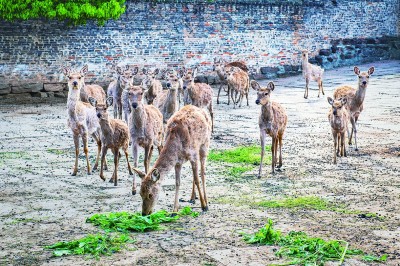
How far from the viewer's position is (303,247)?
7504 millimetres

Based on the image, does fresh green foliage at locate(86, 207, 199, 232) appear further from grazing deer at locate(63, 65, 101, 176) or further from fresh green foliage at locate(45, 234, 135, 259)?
grazing deer at locate(63, 65, 101, 176)

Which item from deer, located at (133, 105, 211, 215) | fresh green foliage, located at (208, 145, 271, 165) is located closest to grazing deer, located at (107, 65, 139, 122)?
fresh green foliage, located at (208, 145, 271, 165)

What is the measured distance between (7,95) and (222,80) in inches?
258

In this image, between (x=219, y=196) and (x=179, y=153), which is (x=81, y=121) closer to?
(x=219, y=196)

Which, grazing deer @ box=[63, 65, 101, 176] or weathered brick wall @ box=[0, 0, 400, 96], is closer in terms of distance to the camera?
grazing deer @ box=[63, 65, 101, 176]

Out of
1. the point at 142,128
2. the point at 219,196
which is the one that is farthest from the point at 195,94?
the point at 219,196

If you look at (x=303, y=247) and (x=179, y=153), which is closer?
(x=303, y=247)

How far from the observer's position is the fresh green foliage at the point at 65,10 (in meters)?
21.5

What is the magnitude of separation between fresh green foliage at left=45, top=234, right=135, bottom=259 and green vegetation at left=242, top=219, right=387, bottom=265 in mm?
1363

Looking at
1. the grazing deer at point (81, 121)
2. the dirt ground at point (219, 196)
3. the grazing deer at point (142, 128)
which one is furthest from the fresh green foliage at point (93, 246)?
the grazing deer at point (81, 121)

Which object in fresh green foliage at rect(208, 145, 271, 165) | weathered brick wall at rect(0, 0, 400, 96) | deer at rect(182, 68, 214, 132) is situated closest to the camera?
fresh green foliage at rect(208, 145, 271, 165)

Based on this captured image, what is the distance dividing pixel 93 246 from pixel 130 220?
95 centimetres

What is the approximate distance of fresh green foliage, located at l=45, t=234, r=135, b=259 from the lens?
24.7 ft

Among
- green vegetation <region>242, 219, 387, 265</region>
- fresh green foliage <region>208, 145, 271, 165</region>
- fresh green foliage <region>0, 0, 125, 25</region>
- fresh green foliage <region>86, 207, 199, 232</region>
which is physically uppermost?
fresh green foliage <region>0, 0, 125, 25</region>
